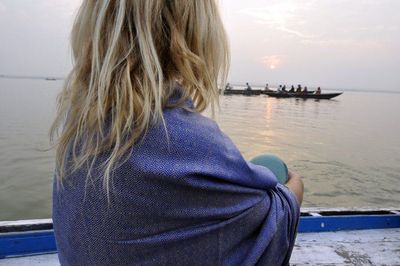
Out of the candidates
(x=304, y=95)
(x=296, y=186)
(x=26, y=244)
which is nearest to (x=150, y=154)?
Answer: (x=296, y=186)

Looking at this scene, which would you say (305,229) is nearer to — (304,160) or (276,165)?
(276,165)

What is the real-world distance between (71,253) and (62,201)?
13 cm

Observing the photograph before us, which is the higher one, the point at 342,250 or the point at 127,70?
the point at 127,70

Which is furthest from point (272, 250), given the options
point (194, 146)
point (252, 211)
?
point (194, 146)

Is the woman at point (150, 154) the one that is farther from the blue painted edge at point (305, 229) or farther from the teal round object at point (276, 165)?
the blue painted edge at point (305, 229)

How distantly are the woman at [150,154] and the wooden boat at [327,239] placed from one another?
139cm

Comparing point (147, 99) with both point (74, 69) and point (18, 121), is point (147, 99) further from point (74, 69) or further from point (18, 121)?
point (18, 121)

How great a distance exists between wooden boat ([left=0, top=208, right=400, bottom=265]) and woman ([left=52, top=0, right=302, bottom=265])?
1393 mm

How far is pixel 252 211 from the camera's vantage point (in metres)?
0.96

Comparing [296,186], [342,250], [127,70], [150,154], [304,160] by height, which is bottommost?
[304,160]

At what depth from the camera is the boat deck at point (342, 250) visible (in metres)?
2.18

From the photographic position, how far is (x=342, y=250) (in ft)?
8.09

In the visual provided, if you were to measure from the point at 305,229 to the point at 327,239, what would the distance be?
6.3 inches

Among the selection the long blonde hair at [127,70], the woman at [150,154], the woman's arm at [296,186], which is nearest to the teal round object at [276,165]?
the woman's arm at [296,186]
